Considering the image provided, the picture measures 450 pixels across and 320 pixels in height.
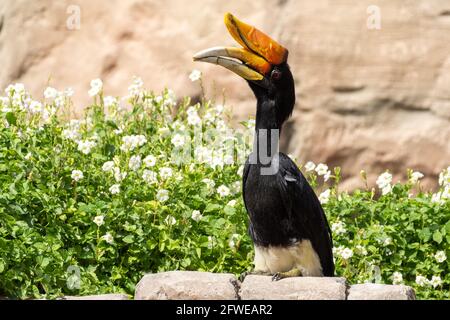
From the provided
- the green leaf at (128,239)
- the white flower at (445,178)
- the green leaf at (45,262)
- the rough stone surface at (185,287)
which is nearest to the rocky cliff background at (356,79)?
the white flower at (445,178)

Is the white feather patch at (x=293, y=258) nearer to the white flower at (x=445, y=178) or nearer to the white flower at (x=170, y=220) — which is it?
the white flower at (x=170, y=220)

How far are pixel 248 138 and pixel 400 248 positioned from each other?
47.3 inches

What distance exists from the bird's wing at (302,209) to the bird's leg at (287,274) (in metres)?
0.15

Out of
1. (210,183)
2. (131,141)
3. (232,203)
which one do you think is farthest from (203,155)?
(232,203)

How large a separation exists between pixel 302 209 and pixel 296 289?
2.07ft

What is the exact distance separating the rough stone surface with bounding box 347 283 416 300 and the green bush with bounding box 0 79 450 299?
126cm

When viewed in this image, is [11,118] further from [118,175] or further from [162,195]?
[162,195]

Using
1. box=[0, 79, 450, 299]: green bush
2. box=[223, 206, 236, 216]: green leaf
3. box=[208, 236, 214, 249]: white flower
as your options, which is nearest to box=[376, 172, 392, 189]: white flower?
box=[0, 79, 450, 299]: green bush

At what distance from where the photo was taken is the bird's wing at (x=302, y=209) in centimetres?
547

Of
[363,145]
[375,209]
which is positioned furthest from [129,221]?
[363,145]

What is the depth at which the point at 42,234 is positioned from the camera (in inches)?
239

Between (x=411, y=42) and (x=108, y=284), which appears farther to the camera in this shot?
(x=411, y=42)

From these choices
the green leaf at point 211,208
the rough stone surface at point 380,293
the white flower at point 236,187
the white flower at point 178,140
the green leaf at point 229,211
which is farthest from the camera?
the white flower at point 178,140

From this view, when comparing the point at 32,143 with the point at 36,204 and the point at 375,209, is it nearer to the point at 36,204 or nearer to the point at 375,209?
the point at 36,204
